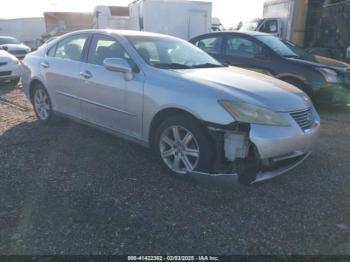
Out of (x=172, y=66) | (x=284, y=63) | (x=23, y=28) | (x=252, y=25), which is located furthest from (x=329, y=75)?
(x=23, y=28)

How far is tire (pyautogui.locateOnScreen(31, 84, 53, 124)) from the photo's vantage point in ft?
18.0

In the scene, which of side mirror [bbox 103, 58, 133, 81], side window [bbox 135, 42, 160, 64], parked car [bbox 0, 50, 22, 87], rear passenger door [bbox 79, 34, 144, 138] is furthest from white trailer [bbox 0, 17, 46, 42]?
side mirror [bbox 103, 58, 133, 81]

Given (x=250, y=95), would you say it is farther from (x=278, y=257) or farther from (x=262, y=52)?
(x=262, y=52)

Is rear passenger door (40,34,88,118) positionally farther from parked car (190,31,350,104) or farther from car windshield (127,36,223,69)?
parked car (190,31,350,104)

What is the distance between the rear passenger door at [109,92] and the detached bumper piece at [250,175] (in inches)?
42.1

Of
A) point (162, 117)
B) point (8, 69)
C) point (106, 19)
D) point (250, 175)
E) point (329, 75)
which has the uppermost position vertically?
point (106, 19)

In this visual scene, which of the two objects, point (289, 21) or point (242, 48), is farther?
point (289, 21)

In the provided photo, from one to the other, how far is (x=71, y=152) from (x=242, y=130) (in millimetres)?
2336

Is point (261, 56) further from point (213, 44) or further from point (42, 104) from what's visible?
point (42, 104)

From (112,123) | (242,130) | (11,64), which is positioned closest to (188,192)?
(242,130)

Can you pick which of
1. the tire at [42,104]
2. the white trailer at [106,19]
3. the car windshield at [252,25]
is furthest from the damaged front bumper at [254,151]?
the white trailer at [106,19]

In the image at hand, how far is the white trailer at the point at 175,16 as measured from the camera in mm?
13336

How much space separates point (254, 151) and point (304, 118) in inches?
30.4

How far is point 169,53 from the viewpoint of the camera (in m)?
4.46
